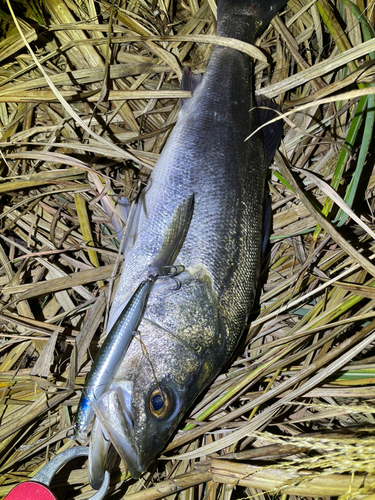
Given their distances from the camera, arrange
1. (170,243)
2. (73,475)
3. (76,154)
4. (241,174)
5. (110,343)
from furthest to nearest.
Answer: (76,154)
(73,475)
(241,174)
(170,243)
(110,343)

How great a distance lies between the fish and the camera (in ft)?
6.36

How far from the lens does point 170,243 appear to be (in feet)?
7.07

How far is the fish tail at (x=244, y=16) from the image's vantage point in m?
2.75

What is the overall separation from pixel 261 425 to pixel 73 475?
1.37 meters

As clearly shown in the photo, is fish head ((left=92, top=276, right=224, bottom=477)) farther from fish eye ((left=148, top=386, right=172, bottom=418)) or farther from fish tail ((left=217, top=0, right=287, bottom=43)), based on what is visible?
fish tail ((left=217, top=0, right=287, bottom=43))

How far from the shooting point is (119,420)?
6.12ft

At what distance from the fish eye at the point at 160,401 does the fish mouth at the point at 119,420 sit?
0.42 feet

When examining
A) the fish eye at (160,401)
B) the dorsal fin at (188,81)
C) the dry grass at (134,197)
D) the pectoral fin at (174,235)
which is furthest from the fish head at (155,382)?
the dorsal fin at (188,81)

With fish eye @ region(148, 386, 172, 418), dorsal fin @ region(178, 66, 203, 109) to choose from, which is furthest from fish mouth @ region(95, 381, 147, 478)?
dorsal fin @ region(178, 66, 203, 109)

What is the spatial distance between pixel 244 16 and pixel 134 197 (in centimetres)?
163

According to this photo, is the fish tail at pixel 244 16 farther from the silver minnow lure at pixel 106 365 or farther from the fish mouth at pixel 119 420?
the fish mouth at pixel 119 420

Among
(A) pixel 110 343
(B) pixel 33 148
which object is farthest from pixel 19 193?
(A) pixel 110 343

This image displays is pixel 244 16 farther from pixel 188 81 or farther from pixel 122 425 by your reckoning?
pixel 122 425

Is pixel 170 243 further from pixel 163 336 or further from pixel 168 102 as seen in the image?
pixel 168 102
